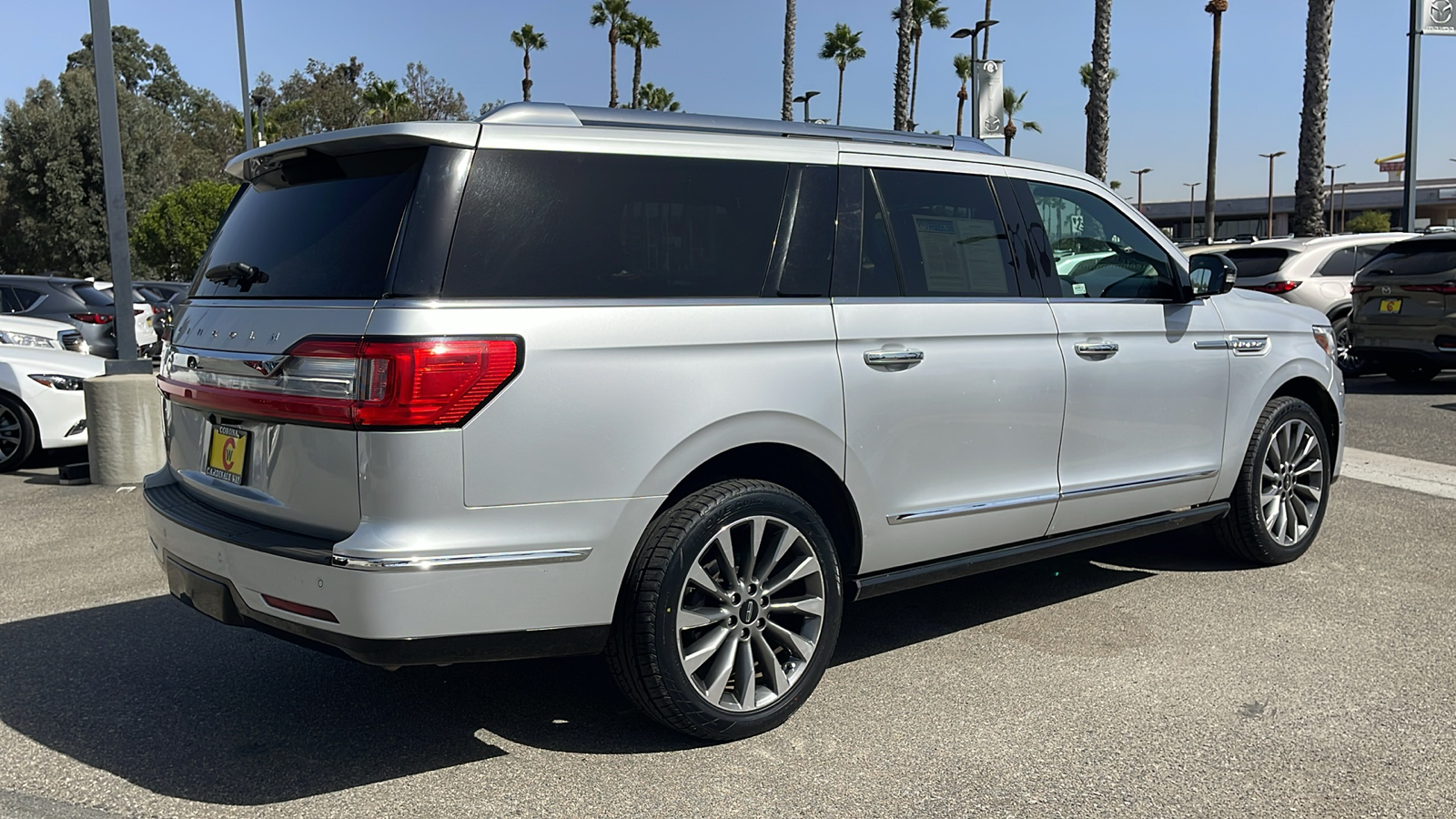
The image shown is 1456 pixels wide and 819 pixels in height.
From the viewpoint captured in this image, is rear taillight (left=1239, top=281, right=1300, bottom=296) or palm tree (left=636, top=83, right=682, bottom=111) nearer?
rear taillight (left=1239, top=281, right=1300, bottom=296)

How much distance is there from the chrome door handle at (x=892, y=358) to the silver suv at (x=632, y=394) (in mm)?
15

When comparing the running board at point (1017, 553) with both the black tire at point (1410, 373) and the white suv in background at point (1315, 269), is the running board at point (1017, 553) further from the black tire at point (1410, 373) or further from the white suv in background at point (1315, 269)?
the black tire at point (1410, 373)

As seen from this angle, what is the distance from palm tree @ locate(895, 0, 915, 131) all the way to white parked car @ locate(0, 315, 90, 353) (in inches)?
876

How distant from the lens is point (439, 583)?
121 inches

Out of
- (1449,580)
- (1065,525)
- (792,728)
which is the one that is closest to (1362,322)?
(1449,580)

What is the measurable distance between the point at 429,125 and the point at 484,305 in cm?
55

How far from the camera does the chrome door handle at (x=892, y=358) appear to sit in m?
3.90

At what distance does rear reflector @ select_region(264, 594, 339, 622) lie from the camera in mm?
3090

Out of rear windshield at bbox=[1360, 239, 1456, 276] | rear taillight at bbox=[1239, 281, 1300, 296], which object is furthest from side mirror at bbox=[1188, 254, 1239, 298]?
rear taillight at bbox=[1239, 281, 1300, 296]

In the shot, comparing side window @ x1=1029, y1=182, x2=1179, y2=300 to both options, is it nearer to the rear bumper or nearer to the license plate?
the rear bumper

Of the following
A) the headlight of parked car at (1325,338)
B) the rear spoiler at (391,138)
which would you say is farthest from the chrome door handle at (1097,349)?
the rear spoiler at (391,138)

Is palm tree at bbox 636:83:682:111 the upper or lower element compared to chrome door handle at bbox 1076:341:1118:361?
upper

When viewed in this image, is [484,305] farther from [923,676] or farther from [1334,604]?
[1334,604]

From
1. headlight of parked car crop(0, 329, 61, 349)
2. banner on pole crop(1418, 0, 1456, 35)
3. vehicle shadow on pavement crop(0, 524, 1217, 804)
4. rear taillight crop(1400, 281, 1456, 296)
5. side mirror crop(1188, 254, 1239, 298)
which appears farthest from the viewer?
banner on pole crop(1418, 0, 1456, 35)
